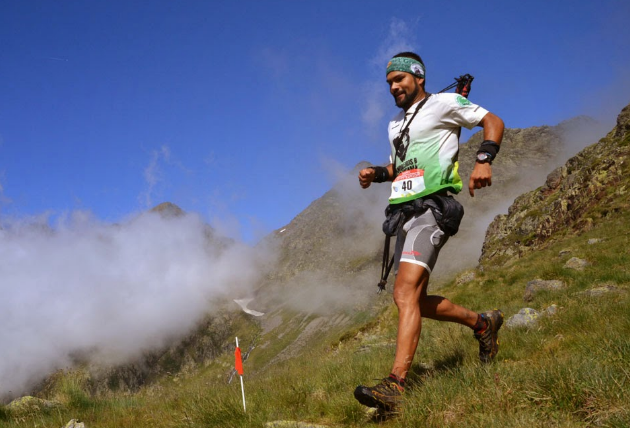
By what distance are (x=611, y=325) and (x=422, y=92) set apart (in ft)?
11.1

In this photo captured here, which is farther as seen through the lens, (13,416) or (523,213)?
(523,213)

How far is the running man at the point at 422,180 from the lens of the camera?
4.04 m

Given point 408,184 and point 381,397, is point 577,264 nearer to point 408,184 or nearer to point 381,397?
point 408,184

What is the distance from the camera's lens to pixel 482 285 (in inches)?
749

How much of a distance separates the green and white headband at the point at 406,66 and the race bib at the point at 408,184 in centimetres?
120

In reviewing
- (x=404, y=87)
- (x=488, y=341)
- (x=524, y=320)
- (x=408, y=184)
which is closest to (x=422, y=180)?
(x=408, y=184)

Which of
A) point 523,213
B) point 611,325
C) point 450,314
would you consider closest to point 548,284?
point 611,325

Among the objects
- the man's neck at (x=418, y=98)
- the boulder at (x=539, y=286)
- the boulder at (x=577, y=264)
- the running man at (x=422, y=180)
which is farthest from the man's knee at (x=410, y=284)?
the boulder at (x=577, y=264)

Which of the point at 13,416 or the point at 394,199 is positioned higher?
the point at 394,199

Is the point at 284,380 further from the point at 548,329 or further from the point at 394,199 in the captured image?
the point at 548,329

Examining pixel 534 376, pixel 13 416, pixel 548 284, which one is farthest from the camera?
pixel 548 284

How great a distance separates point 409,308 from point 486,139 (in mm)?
1891

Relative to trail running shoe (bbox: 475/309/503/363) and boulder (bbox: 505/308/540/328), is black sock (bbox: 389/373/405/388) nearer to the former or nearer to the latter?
trail running shoe (bbox: 475/309/503/363)

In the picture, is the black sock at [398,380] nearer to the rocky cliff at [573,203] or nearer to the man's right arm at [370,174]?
the man's right arm at [370,174]
